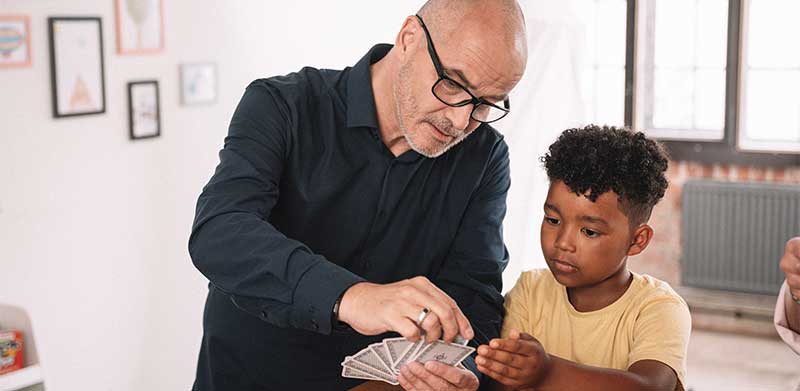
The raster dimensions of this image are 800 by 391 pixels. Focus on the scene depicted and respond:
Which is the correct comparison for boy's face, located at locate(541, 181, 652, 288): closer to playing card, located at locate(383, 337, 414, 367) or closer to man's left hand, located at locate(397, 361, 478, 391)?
man's left hand, located at locate(397, 361, 478, 391)

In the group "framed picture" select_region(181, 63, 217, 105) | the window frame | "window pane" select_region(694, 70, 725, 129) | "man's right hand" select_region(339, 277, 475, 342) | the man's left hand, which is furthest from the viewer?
"window pane" select_region(694, 70, 725, 129)

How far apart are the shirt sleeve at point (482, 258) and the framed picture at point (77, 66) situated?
2.02 m

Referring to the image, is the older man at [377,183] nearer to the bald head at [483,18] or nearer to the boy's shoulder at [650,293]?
the bald head at [483,18]

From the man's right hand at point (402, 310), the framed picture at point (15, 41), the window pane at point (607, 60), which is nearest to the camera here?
the man's right hand at point (402, 310)

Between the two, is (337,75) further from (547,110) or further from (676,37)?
(676,37)

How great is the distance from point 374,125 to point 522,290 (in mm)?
496

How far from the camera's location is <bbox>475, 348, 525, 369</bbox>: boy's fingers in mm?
1691

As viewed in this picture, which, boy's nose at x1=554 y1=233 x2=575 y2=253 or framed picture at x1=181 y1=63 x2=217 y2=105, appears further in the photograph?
framed picture at x1=181 y1=63 x2=217 y2=105

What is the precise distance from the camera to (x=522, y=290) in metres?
2.22

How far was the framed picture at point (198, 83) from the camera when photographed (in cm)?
421

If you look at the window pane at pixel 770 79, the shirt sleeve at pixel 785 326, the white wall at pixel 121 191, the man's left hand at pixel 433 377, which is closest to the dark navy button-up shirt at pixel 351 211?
the man's left hand at pixel 433 377

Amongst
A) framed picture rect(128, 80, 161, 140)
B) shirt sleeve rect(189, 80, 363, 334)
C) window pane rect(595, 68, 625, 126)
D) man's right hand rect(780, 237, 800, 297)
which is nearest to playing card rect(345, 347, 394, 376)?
shirt sleeve rect(189, 80, 363, 334)

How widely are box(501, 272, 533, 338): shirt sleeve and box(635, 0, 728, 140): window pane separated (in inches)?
183

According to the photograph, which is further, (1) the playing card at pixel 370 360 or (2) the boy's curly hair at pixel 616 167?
(2) the boy's curly hair at pixel 616 167
